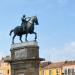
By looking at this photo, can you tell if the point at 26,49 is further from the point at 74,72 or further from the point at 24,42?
the point at 74,72

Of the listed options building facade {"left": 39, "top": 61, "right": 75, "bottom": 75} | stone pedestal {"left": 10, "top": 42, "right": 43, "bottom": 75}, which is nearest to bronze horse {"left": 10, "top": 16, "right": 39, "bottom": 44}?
stone pedestal {"left": 10, "top": 42, "right": 43, "bottom": 75}

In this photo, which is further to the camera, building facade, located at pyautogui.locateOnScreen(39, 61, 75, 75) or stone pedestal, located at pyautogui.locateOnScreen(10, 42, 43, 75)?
building facade, located at pyautogui.locateOnScreen(39, 61, 75, 75)

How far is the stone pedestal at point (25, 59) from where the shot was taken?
125ft

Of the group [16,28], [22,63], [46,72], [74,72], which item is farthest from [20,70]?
[46,72]

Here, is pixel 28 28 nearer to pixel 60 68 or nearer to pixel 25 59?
pixel 25 59

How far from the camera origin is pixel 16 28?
132 feet

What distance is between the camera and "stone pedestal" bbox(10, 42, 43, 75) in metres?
38.1

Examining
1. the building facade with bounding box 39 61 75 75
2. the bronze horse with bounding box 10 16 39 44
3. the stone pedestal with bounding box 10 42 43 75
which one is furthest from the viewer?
the building facade with bounding box 39 61 75 75

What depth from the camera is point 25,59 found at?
126 ft

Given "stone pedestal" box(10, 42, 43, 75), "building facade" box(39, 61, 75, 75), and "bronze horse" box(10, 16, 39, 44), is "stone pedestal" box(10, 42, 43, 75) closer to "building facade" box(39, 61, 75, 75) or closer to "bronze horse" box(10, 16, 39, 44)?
"bronze horse" box(10, 16, 39, 44)

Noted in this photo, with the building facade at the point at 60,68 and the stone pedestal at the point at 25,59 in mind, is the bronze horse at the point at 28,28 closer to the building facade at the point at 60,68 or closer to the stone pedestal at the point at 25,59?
the stone pedestal at the point at 25,59

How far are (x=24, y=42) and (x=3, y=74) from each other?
188 feet

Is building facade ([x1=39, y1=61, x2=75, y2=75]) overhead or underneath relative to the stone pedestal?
overhead

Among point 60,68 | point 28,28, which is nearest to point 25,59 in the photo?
point 28,28
